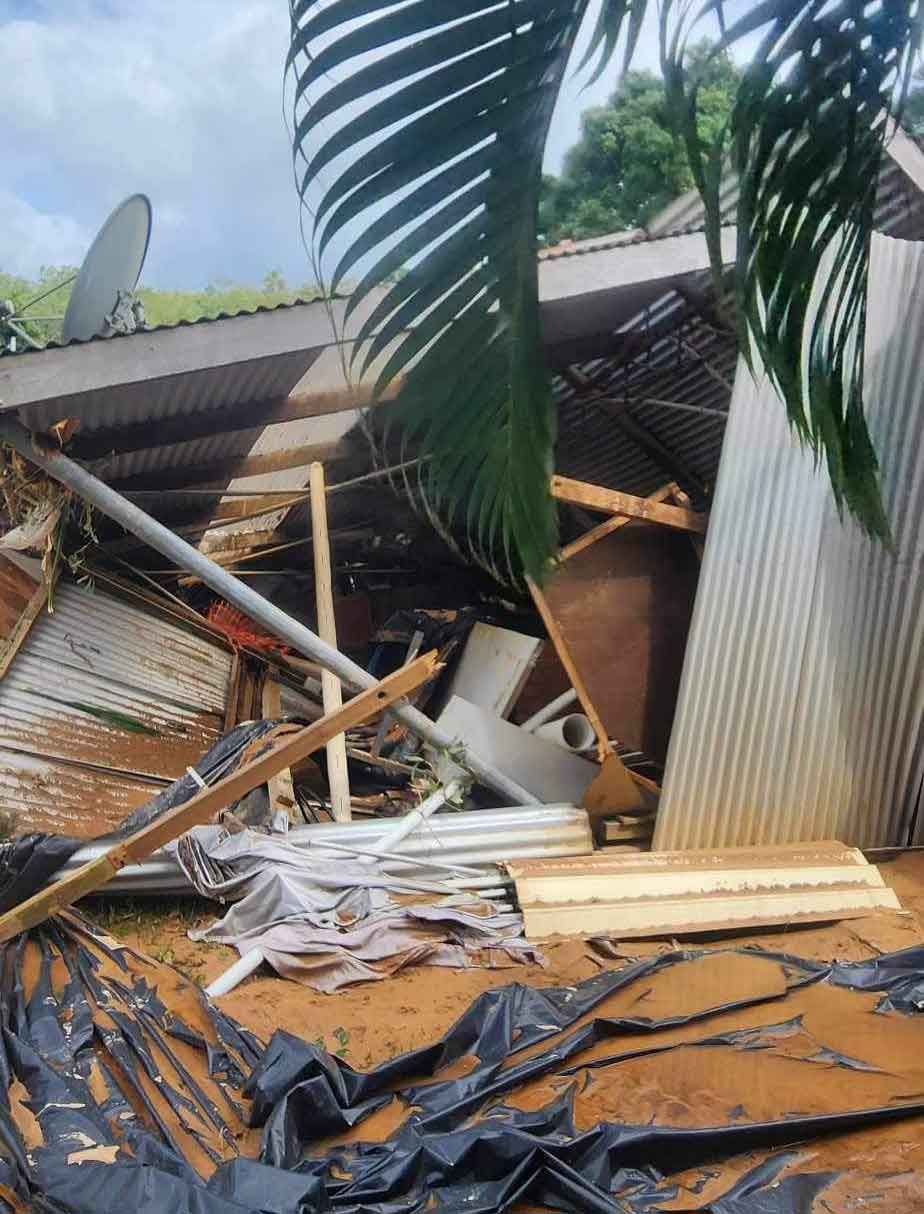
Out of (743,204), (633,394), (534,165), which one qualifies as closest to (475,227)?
(534,165)

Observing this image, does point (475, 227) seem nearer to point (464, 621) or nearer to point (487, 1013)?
point (487, 1013)

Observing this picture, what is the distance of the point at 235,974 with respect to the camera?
14.4 feet

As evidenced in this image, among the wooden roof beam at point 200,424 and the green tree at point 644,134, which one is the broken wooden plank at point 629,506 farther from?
the green tree at point 644,134

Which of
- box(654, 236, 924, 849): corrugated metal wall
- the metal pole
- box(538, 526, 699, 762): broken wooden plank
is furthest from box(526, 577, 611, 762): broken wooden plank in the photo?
the metal pole

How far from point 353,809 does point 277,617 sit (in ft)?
5.43

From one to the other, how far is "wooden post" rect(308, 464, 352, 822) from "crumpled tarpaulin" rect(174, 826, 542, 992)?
2.04 feet

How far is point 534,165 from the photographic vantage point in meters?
1.16

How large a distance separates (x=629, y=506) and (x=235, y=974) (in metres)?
3.54

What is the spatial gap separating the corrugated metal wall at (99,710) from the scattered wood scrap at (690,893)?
7.73ft

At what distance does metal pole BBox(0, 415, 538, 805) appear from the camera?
5.09m

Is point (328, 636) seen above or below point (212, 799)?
above

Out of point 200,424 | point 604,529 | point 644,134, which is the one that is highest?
point 200,424

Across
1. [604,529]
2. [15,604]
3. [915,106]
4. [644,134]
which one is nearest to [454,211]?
[644,134]

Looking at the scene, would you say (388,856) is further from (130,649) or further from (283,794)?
(130,649)
